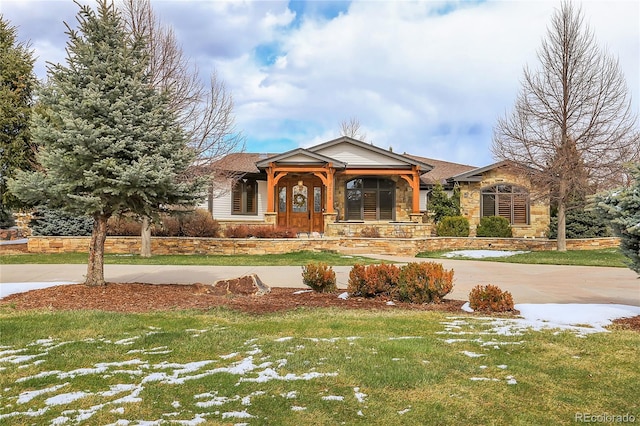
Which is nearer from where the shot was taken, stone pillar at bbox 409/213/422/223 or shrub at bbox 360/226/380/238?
shrub at bbox 360/226/380/238

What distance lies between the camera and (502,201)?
79.6ft

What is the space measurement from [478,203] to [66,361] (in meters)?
22.5

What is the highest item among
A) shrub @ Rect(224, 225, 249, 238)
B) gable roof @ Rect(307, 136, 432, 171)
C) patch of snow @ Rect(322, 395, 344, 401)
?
gable roof @ Rect(307, 136, 432, 171)

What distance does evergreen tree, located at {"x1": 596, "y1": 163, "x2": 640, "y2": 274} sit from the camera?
605 centimetres

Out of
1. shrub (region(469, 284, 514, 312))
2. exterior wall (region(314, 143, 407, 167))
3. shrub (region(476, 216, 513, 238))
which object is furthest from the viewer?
exterior wall (region(314, 143, 407, 167))

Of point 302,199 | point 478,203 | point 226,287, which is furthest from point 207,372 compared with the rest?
point 478,203

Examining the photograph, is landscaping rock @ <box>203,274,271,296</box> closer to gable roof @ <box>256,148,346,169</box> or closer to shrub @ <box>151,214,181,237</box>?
shrub @ <box>151,214,181,237</box>

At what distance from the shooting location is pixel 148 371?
4.20m

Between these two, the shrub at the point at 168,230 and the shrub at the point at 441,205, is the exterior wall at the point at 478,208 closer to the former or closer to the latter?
the shrub at the point at 441,205

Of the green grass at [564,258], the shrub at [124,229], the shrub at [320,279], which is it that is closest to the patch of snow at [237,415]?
the shrub at [320,279]

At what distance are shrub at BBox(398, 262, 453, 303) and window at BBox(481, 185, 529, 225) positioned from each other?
17534 mm

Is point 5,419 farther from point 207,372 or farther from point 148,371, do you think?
point 207,372

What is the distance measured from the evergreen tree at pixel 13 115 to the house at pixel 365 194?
8398mm

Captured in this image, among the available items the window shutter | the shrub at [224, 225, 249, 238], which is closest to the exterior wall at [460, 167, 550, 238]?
→ the window shutter
